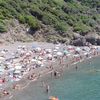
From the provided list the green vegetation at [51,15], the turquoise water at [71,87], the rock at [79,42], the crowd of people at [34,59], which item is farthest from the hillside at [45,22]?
the turquoise water at [71,87]

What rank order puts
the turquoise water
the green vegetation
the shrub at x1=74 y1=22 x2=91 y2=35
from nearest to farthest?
the turquoise water
the green vegetation
the shrub at x1=74 y1=22 x2=91 y2=35

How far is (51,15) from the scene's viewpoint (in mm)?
92188

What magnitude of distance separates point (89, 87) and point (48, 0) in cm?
4972

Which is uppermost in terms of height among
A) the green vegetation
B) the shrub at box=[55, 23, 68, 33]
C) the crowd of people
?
the green vegetation

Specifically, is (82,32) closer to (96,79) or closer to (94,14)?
(94,14)

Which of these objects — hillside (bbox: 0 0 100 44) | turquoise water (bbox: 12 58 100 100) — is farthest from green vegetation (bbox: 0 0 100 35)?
turquoise water (bbox: 12 58 100 100)

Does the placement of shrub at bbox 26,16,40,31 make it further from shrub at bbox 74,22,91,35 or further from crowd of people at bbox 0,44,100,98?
shrub at bbox 74,22,91,35

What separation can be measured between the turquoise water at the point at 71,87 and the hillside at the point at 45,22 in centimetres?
1920

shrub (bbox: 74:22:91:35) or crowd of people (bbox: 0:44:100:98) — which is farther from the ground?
shrub (bbox: 74:22:91:35)

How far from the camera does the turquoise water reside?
165ft

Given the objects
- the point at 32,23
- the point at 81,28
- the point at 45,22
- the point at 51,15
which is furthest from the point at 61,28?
the point at 32,23

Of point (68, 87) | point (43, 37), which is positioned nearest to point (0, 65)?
point (68, 87)

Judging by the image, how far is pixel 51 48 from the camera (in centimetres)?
7644

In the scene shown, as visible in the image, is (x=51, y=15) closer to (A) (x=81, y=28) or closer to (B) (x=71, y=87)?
(A) (x=81, y=28)
